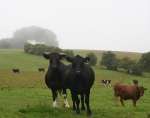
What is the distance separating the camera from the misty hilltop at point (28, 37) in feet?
530

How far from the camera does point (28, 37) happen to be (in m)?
164

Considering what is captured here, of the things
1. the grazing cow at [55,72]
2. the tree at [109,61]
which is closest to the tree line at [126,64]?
the tree at [109,61]

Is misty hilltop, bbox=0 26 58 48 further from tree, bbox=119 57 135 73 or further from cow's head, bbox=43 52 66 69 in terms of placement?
cow's head, bbox=43 52 66 69

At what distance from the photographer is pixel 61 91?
2281 cm

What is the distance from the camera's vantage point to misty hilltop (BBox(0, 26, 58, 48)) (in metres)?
162

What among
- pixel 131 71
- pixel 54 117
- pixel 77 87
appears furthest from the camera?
pixel 131 71

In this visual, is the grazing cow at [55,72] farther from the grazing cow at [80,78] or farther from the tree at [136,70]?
the tree at [136,70]

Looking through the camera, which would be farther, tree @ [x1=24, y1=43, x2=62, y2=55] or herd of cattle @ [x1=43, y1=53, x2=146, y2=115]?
tree @ [x1=24, y1=43, x2=62, y2=55]

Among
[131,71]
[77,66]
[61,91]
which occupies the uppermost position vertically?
[77,66]

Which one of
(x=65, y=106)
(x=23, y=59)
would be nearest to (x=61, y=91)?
(x=65, y=106)

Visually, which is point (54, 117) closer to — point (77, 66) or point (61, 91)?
point (77, 66)

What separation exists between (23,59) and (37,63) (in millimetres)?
7852

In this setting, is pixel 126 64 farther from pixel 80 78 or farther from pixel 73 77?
pixel 80 78

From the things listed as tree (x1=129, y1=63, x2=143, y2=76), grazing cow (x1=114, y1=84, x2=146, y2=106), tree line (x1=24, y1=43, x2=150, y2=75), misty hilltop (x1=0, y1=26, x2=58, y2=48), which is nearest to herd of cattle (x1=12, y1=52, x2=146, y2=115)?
grazing cow (x1=114, y1=84, x2=146, y2=106)
